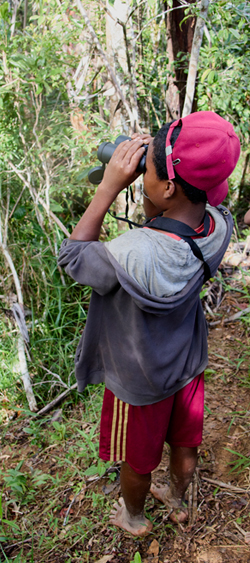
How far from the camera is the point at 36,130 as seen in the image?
273 cm

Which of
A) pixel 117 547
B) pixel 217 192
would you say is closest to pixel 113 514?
pixel 117 547

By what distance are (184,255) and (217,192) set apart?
24 centimetres

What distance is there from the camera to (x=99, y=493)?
1956 mm

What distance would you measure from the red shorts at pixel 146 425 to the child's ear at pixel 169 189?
77 centimetres

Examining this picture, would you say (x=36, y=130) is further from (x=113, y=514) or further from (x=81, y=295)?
(x=113, y=514)

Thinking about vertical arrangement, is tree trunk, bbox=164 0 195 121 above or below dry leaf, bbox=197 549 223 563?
above

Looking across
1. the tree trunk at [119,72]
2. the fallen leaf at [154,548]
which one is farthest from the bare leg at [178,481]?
the tree trunk at [119,72]

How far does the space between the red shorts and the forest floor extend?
506mm

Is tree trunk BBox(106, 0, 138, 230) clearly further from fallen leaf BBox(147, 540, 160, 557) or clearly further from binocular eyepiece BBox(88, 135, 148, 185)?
fallen leaf BBox(147, 540, 160, 557)

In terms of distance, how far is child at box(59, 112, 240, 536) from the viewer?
1.06m

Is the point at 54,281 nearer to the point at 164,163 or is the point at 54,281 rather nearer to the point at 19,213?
the point at 19,213

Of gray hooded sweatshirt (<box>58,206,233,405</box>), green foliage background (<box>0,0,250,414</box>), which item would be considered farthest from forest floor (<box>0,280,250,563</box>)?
gray hooded sweatshirt (<box>58,206,233,405</box>)

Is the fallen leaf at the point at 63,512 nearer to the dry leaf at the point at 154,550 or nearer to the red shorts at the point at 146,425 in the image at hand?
the dry leaf at the point at 154,550

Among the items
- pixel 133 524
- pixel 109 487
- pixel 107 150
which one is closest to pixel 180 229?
pixel 107 150
